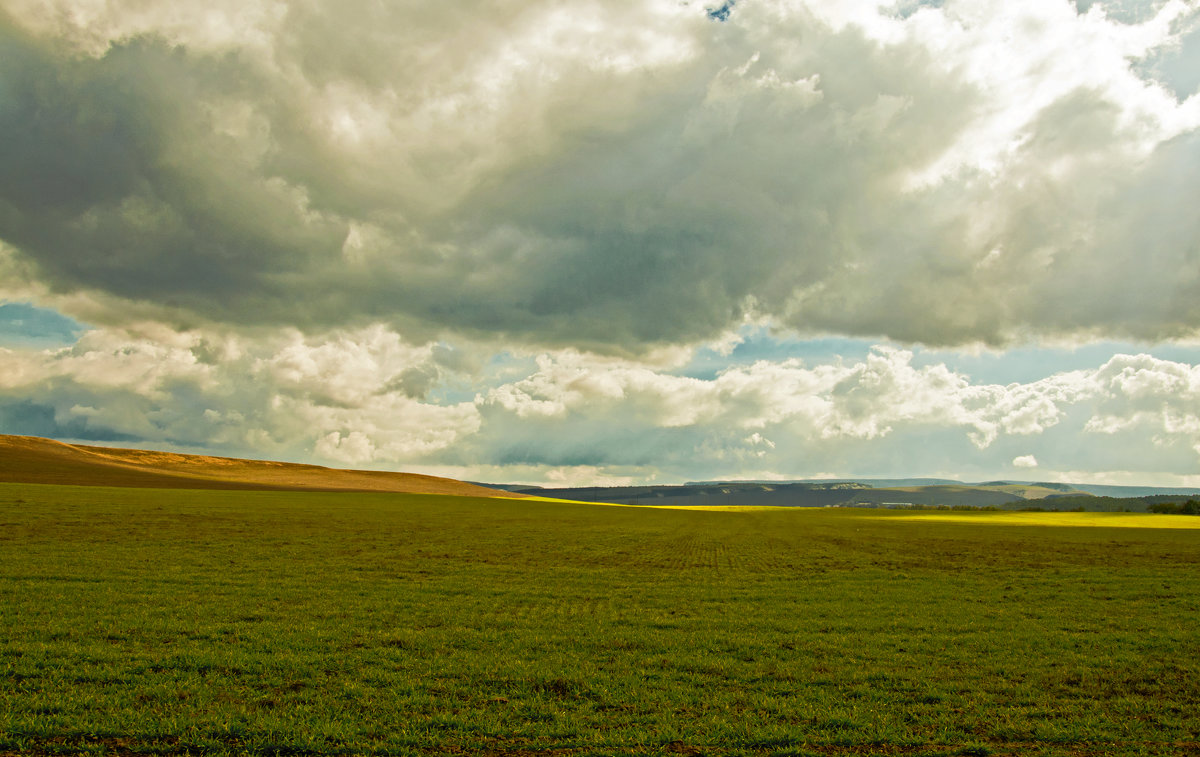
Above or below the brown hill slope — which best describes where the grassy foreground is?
above

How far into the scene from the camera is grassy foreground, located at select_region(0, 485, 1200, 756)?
1124 centimetres

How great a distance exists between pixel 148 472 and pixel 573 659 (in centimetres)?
17665

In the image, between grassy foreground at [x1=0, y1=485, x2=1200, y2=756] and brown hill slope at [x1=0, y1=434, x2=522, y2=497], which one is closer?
grassy foreground at [x1=0, y1=485, x2=1200, y2=756]

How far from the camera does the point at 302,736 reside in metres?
10.8

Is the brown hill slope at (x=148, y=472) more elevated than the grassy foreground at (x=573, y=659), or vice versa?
the grassy foreground at (x=573, y=659)

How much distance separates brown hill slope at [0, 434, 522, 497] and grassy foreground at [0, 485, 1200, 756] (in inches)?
4714

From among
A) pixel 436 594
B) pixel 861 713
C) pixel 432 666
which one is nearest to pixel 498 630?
pixel 432 666

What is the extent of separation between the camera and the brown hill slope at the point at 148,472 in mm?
128125

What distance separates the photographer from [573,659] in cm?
1578

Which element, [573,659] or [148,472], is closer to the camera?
[573,659]

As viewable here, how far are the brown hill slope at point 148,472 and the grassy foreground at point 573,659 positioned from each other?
11974cm

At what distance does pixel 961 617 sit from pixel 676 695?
554 inches

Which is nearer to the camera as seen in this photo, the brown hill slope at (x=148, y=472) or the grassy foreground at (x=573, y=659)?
the grassy foreground at (x=573, y=659)

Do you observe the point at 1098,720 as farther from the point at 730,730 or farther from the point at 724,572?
the point at 724,572
